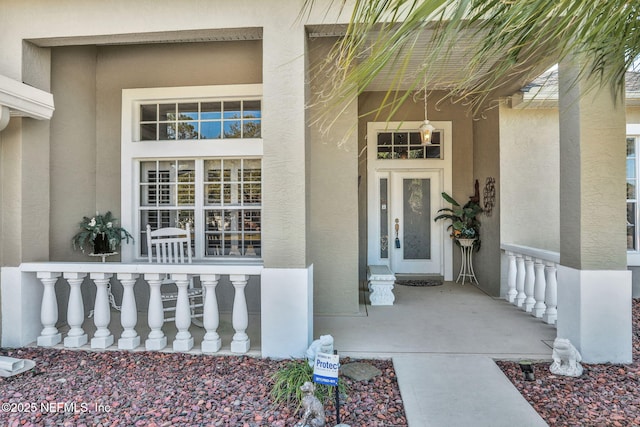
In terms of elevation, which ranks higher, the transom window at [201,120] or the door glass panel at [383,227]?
the transom window at [201,120]

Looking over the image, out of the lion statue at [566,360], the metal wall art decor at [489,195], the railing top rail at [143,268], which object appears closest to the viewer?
the lion statue at [566,360]

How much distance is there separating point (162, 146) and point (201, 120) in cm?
64

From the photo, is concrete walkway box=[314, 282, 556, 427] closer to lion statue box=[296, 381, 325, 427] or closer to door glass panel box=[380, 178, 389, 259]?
lion statue box=[296, 381, 325, 427]

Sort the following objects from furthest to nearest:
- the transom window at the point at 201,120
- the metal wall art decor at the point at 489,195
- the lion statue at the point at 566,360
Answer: the metal wall art decor at the point at 489,195, the transom window at the point at 201,120, the lion statue at the point at 566,360

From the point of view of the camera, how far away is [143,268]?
3.44 m

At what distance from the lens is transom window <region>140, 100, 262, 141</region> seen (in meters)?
5.05

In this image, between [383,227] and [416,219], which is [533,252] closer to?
[416,219]

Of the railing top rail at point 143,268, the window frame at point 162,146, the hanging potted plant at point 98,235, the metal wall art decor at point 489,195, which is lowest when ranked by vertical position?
the railing top rail at point 143,268

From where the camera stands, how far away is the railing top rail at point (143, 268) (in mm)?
3377

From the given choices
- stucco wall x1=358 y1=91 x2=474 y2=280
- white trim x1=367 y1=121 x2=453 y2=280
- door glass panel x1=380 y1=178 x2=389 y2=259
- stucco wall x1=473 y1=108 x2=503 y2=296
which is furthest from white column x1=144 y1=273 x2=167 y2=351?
stucco wall x1=473 y1=108 x2=503 y2=296

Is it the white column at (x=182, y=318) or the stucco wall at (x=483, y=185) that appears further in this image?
the stucco wall at (x=483, y=185)

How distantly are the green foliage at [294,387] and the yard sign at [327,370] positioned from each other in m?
0.40

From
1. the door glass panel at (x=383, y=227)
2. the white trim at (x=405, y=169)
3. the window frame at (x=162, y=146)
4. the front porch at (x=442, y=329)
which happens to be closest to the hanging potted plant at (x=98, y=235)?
the window frame at (x=162, y=146)

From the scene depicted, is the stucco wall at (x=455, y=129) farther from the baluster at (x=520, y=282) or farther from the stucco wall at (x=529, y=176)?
the baluster at (x=520, y=282)
